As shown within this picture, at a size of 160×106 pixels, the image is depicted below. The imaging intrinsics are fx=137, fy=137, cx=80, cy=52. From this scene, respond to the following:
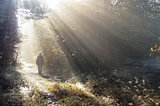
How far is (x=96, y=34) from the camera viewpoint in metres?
11.0

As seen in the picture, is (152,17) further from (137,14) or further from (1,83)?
(1,83)

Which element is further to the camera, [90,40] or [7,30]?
[90,40]

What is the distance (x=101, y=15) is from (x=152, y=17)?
431 centimetres

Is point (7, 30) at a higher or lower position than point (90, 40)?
higher

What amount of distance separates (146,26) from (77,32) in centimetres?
557

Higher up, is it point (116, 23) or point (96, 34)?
point (116, 23)

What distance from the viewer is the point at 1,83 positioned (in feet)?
17.4

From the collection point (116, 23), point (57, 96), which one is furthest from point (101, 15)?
point (57, 96)

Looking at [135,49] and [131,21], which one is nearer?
[131,21]

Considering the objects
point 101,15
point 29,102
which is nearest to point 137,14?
point 101,15

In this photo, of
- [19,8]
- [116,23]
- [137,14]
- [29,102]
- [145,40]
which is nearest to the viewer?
[29,102]

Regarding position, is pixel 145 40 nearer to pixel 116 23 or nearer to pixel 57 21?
pixel 116 23

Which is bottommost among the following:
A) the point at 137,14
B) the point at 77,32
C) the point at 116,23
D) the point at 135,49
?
the point at 135,49

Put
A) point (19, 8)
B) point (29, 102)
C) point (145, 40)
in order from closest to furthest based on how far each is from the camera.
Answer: point (29, 102) < point (19, 8) < point (145, 40)
